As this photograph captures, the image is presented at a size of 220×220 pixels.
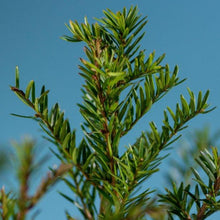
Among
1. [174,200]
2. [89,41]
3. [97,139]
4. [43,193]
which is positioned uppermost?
[89,41]

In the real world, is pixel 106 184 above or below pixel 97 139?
below

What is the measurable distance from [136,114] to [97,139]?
0.15m

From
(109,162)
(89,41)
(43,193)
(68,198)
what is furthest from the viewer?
(89,41)

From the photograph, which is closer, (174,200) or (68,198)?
(68,198)

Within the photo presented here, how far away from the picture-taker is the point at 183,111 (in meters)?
1.24

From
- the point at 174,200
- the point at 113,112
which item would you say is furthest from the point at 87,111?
the point at 174,200

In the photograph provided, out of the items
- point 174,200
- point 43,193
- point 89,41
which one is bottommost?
point 174,200

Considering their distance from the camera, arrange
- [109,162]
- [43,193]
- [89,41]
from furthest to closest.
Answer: [89,41] → [109,162] → [43,193]

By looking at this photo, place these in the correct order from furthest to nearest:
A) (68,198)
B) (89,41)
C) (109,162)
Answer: (89,41), (109,162), (68,198)

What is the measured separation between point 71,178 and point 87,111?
257mm

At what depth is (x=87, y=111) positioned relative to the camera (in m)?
1.23

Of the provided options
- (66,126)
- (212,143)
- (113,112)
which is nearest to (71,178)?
(66,126)

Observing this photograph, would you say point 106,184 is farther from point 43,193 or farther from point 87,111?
point 43,193

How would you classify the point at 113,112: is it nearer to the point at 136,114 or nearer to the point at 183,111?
the point at 136,114
